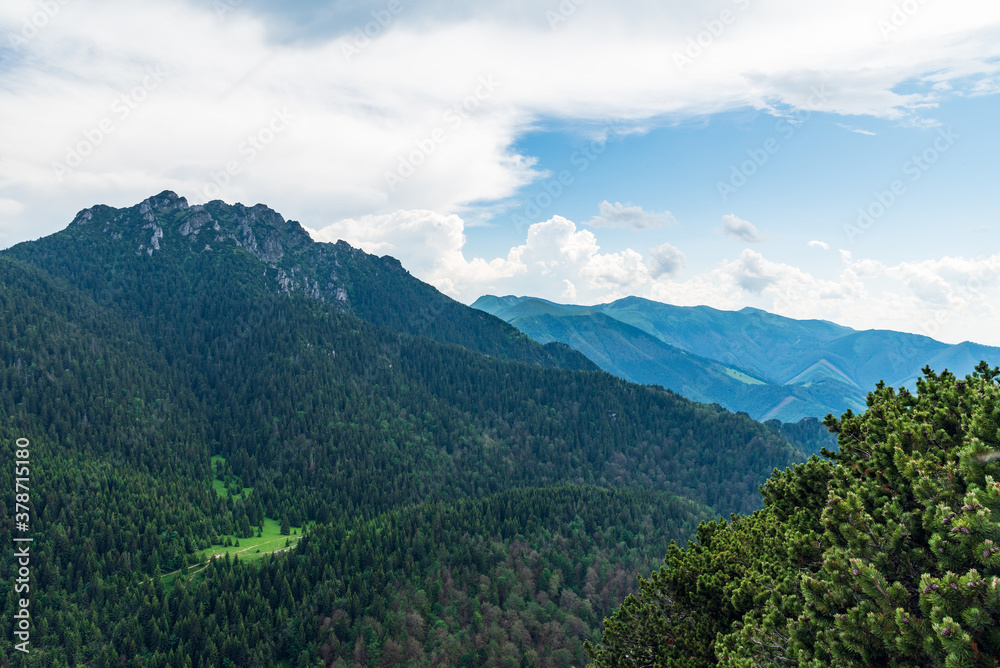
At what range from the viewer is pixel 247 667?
522ft

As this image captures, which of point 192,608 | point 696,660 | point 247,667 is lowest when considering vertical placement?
point 247,667

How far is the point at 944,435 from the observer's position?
21984mm

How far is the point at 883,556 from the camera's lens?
62.9ft

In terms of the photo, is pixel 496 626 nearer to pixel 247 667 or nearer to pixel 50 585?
pixel 247 667

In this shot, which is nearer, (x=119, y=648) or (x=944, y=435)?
(x=944, y=435)

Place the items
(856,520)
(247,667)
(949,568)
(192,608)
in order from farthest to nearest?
1. (192,608)
2. (247,667)
3. (856,520)
4. (949,568)

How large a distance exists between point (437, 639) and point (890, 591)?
168211 millimetres

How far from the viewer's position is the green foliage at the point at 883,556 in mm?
16000

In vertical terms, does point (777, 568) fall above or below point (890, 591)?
below

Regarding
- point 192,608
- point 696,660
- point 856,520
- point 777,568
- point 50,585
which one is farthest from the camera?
point 50,585

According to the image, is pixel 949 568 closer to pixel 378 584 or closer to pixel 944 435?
pixel 944 435

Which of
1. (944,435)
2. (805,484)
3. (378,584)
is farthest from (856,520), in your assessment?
(378,584)

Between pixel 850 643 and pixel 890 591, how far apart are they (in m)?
2.38

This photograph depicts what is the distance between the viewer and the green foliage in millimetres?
16000
